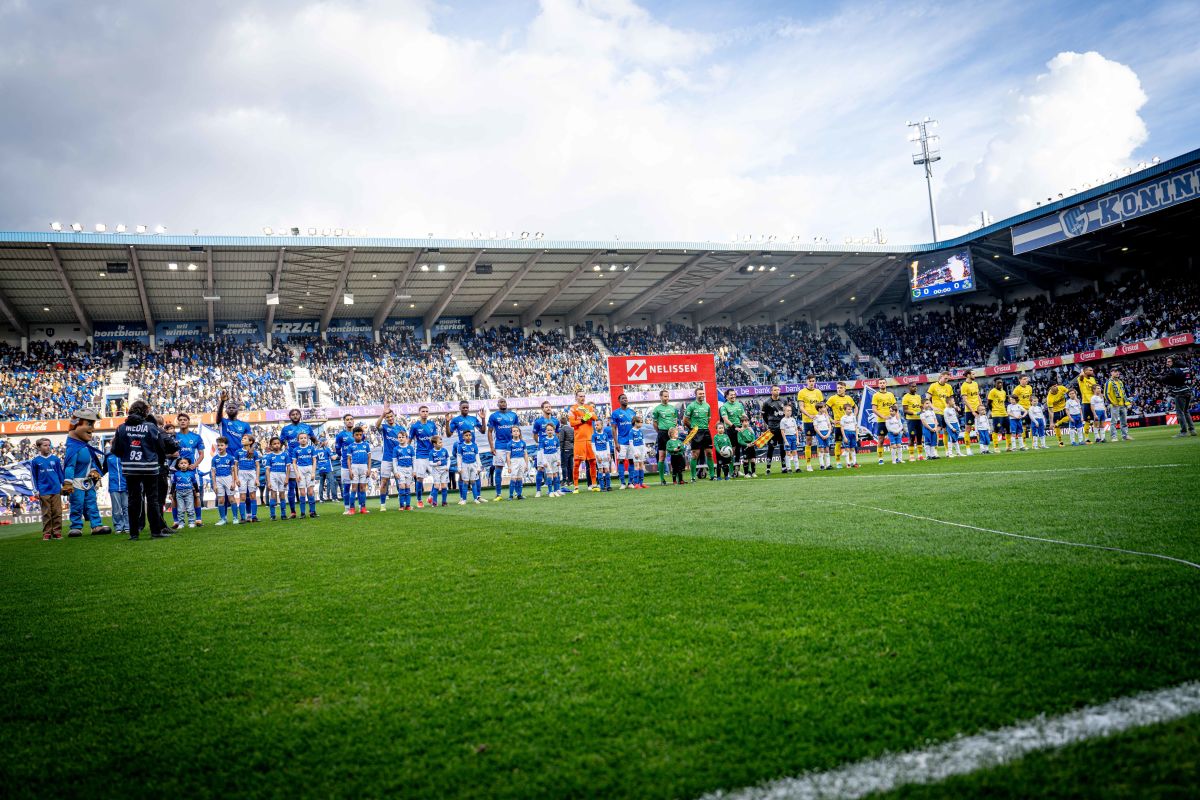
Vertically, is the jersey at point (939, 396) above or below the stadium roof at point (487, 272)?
below

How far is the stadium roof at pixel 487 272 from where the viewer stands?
28.7 m

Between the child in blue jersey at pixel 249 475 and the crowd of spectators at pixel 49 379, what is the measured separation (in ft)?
76.9

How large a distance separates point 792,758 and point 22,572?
8149mm

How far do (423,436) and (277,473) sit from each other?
275cm

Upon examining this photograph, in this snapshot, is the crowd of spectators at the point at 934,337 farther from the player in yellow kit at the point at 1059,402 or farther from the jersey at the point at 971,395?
the jersey at the point at 971,395

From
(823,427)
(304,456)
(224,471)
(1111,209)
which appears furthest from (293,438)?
(1111,209)

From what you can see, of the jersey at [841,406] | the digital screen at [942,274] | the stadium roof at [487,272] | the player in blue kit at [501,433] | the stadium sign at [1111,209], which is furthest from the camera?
the digital screen at [942,274]

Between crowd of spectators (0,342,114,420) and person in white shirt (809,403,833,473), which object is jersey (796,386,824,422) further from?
crowd of spectators (0,342,114,420)

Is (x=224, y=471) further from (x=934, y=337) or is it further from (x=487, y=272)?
(x=934, y=337)

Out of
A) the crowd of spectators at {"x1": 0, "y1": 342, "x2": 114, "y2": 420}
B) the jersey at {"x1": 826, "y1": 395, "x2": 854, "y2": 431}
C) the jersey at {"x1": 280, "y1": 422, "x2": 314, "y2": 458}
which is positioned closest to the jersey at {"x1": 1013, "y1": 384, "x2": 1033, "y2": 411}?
the jersey at {"x1": 826, "y1": 395, "x2": 854, "y2": 431}

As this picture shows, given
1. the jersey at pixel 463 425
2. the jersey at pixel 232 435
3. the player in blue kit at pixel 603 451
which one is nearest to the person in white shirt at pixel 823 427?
the player in blue kit at pixel 603 451

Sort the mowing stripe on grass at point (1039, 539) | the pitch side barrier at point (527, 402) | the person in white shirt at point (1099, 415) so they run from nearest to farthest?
the mowing stripe on grass at point (1039, 539), the person in white shirt at point (1099, 415), the pitch side barrier at point (527, 402)

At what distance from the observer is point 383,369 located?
37.1m

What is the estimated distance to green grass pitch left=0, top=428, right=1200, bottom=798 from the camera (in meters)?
1.93
